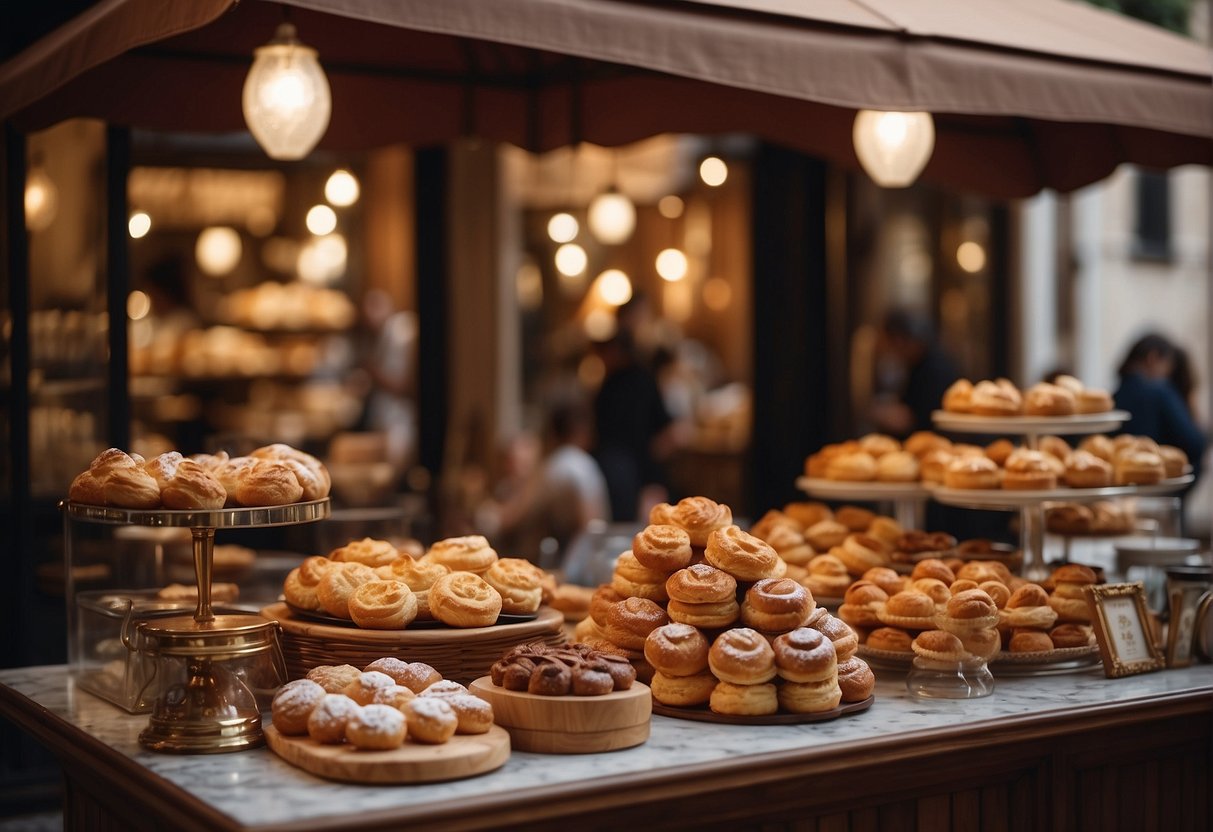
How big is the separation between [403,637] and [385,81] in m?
→ 2.83

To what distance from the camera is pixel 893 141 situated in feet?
16.4

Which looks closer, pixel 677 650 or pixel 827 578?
pixel 677 650

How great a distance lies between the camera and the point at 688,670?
348 centimetres

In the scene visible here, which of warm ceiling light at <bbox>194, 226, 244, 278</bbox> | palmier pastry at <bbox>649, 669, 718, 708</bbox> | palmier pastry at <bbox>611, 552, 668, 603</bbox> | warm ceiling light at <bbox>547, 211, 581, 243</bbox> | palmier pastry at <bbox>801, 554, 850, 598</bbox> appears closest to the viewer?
palmier pastry at <bbox>649, 669, 718, 708</bbox>

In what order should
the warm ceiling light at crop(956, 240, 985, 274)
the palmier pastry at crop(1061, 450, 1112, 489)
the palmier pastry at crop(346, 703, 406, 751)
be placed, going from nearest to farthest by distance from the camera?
the palmier pastry at crop(346, 703, 406, 751)
the palmier pastry at crop(1061, 450, 1112, 489)
the warm ceiling light at crop(956, 240, 985, 274)

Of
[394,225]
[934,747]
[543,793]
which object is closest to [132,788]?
[543,793]

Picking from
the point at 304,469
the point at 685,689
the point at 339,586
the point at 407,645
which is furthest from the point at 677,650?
the point at 304,469

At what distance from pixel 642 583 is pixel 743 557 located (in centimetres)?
31

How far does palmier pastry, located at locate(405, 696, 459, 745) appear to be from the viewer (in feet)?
9.92

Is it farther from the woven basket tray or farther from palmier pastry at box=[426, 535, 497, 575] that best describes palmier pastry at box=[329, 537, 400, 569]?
the woven basket tray

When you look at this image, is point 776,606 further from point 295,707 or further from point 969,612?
point 295,707

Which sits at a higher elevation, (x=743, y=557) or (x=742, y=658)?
(x=743, y=557)

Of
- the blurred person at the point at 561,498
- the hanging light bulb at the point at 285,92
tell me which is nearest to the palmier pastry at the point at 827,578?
the hanging light bulb at the point at 285,92

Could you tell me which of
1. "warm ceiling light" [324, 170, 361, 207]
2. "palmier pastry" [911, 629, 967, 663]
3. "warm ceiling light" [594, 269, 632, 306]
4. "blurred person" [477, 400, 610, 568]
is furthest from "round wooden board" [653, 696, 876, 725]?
"warm ceiling light" [594, 269, 632, 306]
